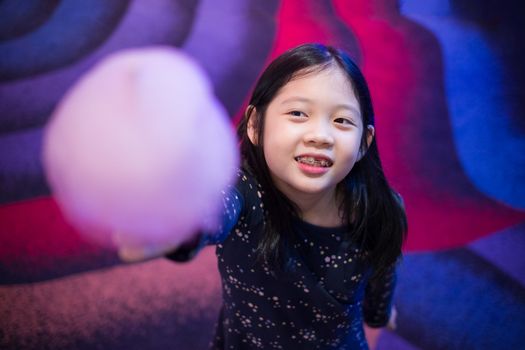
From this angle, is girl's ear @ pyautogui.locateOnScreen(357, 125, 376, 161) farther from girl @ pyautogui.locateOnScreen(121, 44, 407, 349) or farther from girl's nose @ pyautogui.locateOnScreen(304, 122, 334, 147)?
girl's nose @ pyautogui.locateOnScreen(304, 122, 334, 147)

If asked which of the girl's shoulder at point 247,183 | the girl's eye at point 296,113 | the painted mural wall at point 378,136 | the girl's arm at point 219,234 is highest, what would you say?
the girl's eye at point 296,113

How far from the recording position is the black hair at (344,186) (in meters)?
0.61

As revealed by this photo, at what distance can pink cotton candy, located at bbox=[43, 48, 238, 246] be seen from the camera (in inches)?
12.9

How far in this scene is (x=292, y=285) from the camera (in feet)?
2.24

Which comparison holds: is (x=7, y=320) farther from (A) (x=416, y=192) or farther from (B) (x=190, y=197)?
(A) (x=416, y=192)

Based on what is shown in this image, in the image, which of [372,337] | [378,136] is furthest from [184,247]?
[378,136]

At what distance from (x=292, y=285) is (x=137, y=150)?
0.44m

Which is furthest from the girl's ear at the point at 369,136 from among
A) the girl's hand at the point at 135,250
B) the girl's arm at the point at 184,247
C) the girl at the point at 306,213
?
the girl's hand at the point at 135,250

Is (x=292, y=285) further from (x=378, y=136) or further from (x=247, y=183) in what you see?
(x=378, y=136)

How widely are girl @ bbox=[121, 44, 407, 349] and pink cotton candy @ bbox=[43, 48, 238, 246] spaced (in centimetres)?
15

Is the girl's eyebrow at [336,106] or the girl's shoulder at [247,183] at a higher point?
the girl's eyebrow at [336,106]

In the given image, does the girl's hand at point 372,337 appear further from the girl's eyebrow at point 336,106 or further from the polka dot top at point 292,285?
the girl's eyebrow at point 336,106

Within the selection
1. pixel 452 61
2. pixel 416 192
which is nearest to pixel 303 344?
pixel 416 192

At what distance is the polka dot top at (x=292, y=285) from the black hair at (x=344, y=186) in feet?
0.07
